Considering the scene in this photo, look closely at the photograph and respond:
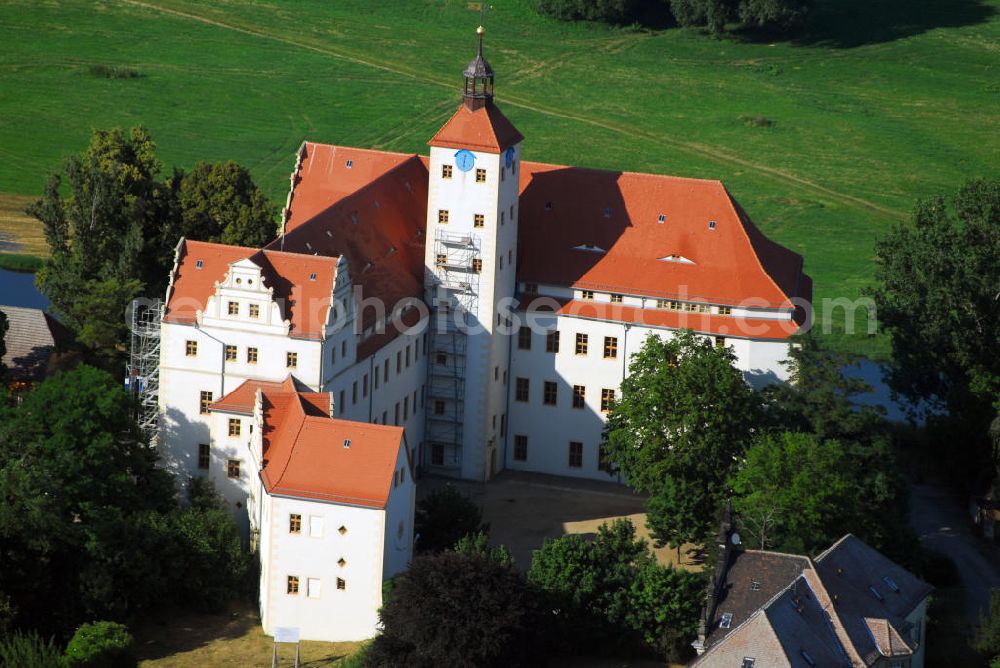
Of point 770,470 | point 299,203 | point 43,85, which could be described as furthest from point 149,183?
point 43,85

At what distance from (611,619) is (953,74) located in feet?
321

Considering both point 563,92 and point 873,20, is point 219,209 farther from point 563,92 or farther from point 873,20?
point 873,20

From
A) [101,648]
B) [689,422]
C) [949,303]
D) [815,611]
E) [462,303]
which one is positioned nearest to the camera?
[815,611]

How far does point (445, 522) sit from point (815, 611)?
18.4m

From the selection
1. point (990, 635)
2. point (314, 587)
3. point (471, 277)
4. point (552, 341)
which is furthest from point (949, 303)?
point (314, 587)

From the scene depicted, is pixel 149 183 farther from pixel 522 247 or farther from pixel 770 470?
pixel 770 470

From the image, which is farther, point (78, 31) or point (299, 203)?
point (78, 31)

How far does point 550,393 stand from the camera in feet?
345

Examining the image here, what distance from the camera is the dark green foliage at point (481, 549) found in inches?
3376

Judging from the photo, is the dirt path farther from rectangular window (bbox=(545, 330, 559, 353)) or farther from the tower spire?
the tower spire

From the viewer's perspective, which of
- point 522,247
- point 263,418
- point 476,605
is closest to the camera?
point 476,605

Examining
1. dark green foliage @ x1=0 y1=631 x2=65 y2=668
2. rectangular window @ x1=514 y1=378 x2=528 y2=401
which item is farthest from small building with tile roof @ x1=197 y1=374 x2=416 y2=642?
rectangular window @ x1=514 y1=378 x2=528 y2=401

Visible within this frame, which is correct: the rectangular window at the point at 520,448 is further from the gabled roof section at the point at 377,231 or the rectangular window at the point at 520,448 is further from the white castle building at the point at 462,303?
the gabled roof section at the point at 377,231

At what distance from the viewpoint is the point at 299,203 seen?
106500 mm
